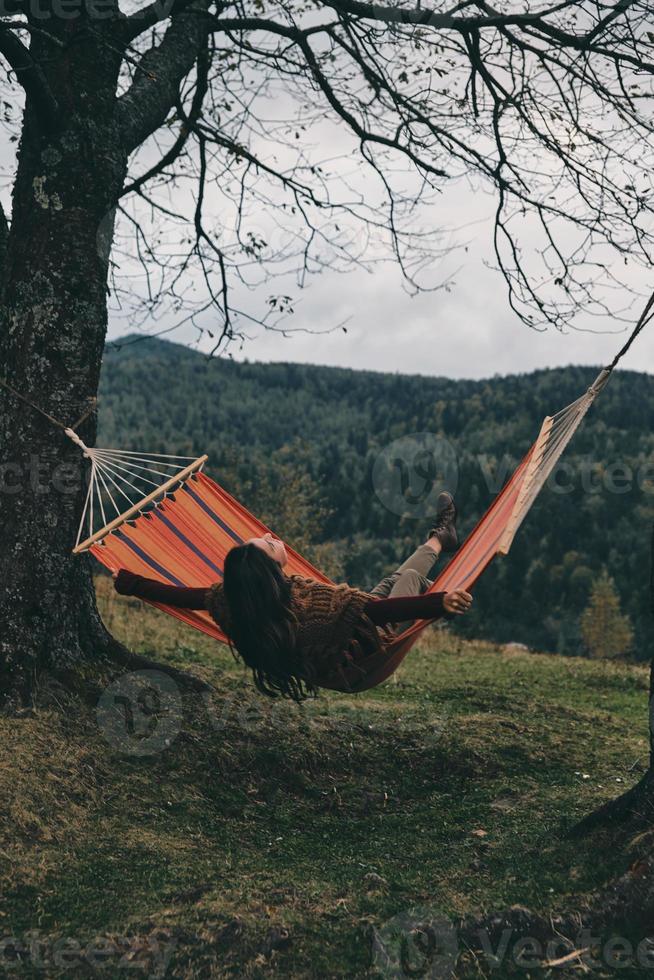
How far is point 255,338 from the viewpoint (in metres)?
6.11

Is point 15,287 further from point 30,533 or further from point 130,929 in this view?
point 130,929

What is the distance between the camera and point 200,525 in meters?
3.90

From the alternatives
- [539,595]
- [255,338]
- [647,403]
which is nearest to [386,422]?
[647,403]

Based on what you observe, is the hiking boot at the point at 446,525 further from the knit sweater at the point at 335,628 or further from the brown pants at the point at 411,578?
the knit sweater at the point at 335,628

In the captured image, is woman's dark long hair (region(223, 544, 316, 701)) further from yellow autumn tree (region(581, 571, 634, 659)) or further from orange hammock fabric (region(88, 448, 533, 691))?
yellow autumn tree (region(581, 571, 634, 659))

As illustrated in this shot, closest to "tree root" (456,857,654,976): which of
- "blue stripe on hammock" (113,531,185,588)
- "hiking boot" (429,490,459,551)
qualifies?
"hiking boot" (429,490,459,551)

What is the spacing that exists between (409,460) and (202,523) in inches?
2831

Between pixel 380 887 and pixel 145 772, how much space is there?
121 centimetres

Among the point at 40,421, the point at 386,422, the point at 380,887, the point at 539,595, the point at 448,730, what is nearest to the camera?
the point at 380,887

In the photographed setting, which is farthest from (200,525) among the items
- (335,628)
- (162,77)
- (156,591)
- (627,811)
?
(162,77)

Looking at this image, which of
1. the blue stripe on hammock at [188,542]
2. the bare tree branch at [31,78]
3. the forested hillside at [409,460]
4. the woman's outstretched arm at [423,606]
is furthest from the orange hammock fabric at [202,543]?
the forested hillside at [409,460]

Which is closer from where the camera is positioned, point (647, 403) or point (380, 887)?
point (380, 887)

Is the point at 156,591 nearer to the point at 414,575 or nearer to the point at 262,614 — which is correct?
Result: the point at 262,614

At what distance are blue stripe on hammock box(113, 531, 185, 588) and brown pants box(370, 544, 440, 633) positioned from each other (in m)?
0.80
